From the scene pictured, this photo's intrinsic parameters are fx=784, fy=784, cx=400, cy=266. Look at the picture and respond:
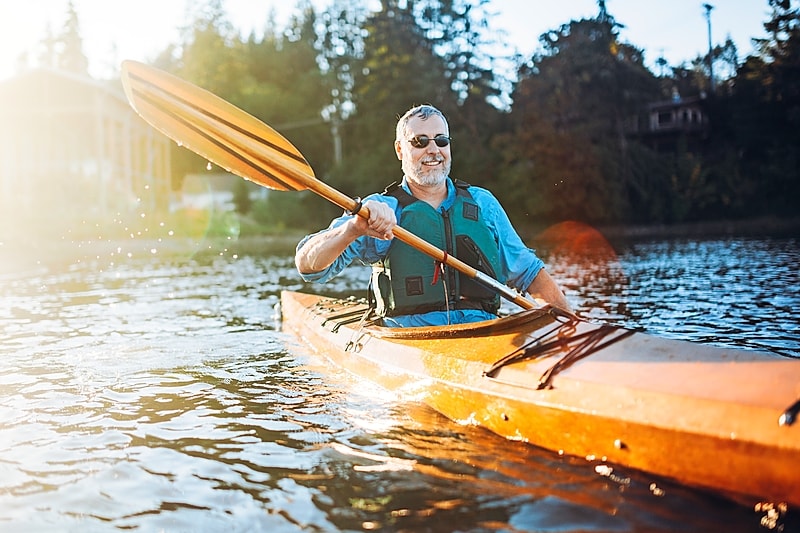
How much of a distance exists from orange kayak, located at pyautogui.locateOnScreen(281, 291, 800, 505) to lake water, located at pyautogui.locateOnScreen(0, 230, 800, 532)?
91 millimetres

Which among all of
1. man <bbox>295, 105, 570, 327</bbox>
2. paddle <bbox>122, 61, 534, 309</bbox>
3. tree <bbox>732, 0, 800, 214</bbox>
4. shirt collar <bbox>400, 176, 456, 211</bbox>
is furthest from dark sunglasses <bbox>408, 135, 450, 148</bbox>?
tree <bbox>732, 0, 800, 214</bbox>

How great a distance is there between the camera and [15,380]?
525 centimetres

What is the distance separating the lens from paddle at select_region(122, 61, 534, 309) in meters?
4.72

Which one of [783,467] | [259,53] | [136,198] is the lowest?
[783,467]

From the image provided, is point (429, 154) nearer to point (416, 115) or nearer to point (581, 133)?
point (416, 115)

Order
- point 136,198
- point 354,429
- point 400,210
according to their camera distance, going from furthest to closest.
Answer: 1. point 136,198
2. point 400,210
3. point 354,429

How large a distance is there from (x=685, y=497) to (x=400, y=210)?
2510 mm

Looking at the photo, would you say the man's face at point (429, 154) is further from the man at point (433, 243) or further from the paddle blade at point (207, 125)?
the paddle blade at point (207, 125)

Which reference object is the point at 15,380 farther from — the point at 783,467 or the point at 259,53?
the point at 259,53

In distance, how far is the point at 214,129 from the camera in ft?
15.6

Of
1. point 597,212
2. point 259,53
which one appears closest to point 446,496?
point 597,212

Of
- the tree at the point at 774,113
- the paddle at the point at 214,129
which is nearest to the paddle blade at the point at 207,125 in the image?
the paddle at the point at 214,129

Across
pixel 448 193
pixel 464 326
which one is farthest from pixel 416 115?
pixel 464 326

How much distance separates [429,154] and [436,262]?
2.17 feet
